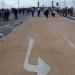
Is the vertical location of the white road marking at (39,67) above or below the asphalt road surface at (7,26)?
above

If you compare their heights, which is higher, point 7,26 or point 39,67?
point 39,67

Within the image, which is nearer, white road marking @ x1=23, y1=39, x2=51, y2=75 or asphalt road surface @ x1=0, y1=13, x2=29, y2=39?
white road marking @ x1=23, y1=39, x2=51, y2=75

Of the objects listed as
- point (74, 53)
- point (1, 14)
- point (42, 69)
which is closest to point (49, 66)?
point (42, 69)

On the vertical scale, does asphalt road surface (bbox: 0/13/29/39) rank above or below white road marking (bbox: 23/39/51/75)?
below

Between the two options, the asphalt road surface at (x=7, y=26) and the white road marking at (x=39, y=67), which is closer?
the white road marking at (x=39, y=67)

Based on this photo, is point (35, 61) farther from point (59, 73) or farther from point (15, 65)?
point (59, 73)

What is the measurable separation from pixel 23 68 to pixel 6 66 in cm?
72

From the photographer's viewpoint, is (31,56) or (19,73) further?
(31,56)

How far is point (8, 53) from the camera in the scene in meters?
15.4

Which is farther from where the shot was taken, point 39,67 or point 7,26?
point 7,26

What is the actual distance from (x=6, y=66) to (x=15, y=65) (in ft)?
1.10

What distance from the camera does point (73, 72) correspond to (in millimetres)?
10664

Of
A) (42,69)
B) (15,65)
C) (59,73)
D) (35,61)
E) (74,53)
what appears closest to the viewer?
(59,73)

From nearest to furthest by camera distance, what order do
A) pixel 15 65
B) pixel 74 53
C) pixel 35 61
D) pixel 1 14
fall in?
pixel 15 65 → pixel 35 61 → pixel 74 53 → pixel 1 14
